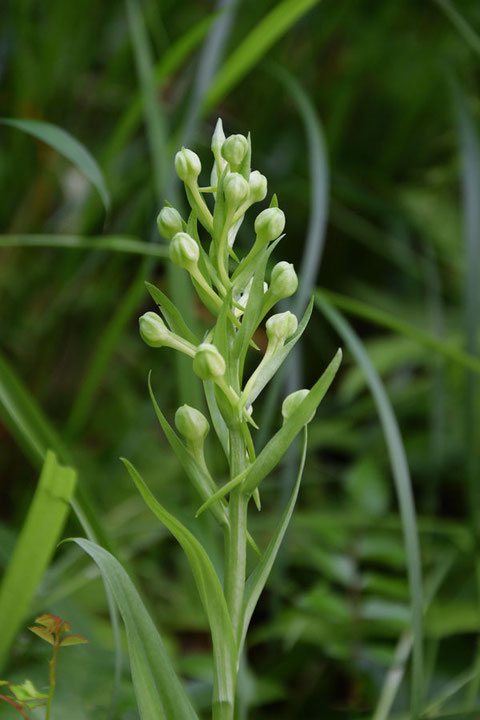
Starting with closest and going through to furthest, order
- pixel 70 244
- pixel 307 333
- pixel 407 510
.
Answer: pixel 407 510 < pixel 70 244 < pixel 307 333

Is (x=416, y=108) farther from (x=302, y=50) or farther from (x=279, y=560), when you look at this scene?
(x=279, y=560)

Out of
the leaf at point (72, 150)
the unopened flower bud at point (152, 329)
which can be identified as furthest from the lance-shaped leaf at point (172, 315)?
the leaf at point (72, 150)

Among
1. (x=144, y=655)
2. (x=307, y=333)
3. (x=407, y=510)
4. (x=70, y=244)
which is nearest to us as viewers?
(x=144, y=655)

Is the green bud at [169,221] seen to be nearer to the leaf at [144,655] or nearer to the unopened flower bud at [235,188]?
the unopened flower bud at [235,188]

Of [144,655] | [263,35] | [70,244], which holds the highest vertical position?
[263,35]

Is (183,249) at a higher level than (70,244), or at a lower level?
lower

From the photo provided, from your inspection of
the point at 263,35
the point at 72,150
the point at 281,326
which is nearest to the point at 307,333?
the point at 263,35

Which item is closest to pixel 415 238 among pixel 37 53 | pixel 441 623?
pixel 37 53

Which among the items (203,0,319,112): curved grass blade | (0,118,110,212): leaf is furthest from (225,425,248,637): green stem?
(203,0,319,112): curved grass blade

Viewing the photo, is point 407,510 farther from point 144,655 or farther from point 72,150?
point 72,150
